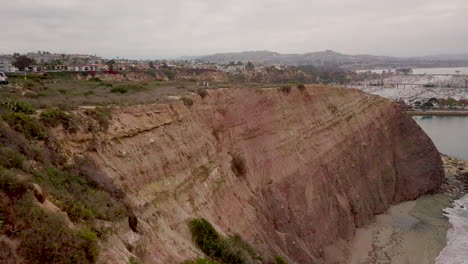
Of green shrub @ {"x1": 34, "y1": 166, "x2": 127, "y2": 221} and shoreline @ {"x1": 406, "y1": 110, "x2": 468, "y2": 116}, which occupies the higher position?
green shrub @ {"x1": 34, "y1": 166, "x2": 127, "y2": 221}

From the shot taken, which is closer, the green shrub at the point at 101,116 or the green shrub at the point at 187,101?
the green shrub at the point at 101,116

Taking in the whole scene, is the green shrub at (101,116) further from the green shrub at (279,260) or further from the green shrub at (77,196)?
the green shrub at (279,260)

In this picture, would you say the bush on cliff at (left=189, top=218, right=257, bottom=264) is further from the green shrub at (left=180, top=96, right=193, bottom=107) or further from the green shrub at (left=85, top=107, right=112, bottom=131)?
the green shrub at (left=180, top=96, right=193, bottom=107)

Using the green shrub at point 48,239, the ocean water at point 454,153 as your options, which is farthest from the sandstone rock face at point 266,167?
the ocean water at point 454,153

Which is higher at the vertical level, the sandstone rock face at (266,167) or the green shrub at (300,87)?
the green shrub at (300,87)

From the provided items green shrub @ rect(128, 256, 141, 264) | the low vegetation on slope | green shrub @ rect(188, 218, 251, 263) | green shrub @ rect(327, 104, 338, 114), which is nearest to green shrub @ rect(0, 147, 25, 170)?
the low vegetation on slope

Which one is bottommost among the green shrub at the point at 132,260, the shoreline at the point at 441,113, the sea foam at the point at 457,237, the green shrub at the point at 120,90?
the sea foam at the point at 457,237

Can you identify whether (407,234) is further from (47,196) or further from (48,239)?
(48,239)
